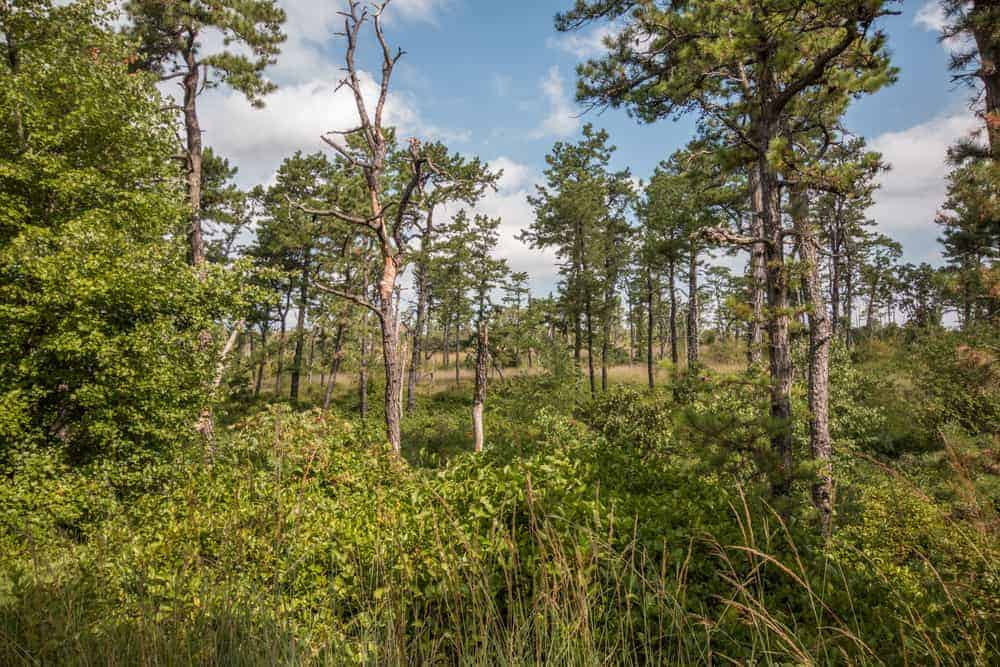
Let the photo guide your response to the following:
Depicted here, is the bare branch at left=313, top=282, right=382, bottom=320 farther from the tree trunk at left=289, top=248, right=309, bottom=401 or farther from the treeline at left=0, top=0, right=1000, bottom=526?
the tree trunk at left=289, top=248, right=309, bottom=401

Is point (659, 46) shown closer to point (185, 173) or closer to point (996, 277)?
point (996, 277)

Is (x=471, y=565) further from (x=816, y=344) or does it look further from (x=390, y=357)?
(x=390, y=357)

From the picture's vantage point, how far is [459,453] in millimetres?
8641

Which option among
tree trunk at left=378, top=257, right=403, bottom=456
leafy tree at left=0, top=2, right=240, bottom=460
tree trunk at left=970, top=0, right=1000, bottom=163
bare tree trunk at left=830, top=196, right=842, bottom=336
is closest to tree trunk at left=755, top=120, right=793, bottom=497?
tree trunk at left=970, top=0, right=1000, bottom=163

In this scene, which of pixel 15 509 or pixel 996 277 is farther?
pixel 996 277

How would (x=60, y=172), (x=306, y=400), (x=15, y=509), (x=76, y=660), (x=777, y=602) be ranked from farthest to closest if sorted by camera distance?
1. (x=306, y=400)
2. (x=60, y=172)
3. (x=15, y=509)
4. (x=777, y=602)
5. (x=76, y=660)

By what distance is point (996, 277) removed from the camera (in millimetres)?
8555

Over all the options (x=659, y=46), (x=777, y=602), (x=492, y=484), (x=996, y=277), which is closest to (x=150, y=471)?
(x=492, y=484)

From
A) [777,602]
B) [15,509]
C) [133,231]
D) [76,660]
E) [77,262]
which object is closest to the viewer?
[76,660]

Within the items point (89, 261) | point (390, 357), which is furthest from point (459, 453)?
point (89, 261)

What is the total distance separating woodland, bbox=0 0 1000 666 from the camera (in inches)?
94.0

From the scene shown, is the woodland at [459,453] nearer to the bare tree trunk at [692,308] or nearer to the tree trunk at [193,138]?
the tree trunk at [193,138]

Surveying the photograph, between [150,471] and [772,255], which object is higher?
[772,255]

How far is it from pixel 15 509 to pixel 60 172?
277 inches
